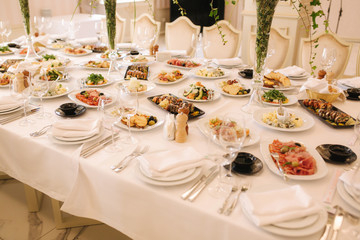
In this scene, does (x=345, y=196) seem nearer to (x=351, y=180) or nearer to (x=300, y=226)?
(x=351, y=180)

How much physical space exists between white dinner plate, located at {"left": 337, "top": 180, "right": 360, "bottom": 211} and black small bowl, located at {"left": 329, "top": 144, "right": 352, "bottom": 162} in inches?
6.8

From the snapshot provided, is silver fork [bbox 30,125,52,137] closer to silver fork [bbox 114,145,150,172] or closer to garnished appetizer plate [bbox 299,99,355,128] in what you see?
silver fork [bbox 114,145,150,172]

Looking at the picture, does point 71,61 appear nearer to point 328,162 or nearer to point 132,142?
point 132,142

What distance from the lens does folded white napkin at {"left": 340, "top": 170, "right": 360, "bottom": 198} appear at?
3.38 ft

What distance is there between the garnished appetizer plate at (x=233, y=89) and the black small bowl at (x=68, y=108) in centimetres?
92

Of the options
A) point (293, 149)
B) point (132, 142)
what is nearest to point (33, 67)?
point (132, 142)

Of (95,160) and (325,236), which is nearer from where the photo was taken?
(325,236)

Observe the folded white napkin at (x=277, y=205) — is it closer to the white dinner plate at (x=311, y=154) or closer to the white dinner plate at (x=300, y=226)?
the white dinner plate at (x=300, y=226)

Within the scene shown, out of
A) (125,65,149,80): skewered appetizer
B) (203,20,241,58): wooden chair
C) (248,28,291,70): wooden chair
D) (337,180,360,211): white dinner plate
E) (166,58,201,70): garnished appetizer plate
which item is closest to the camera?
(337,180,360,211): white dinner plate

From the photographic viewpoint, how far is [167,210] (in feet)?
3.59

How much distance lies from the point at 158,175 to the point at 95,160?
1.02ft

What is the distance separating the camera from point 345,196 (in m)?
1.05

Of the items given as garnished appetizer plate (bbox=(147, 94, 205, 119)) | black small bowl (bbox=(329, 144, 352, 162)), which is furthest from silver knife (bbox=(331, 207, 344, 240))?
garnished appetizer plate (bbox=(147, 94, 205, 119))

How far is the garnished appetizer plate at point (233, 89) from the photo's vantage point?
200 cm
